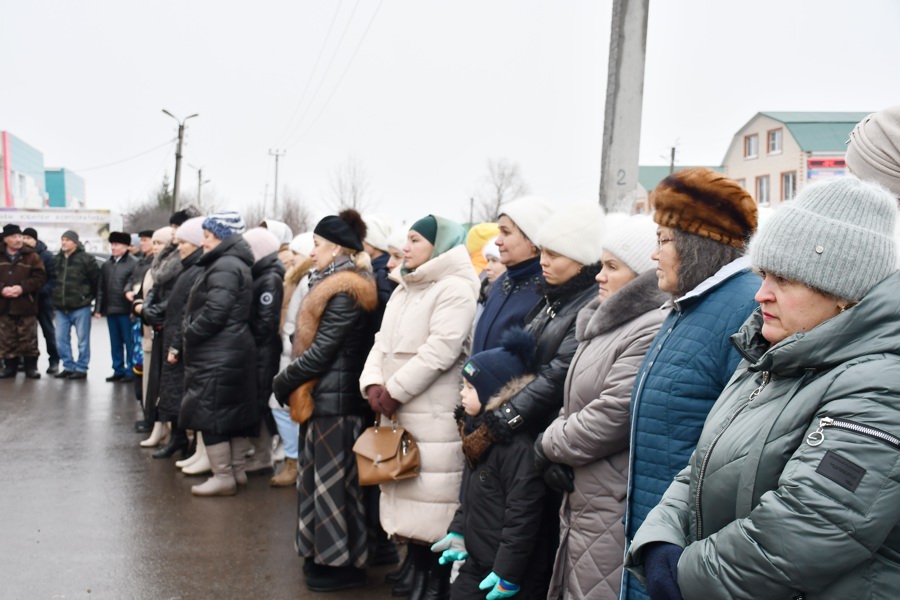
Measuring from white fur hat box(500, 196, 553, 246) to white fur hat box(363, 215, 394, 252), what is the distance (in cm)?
227

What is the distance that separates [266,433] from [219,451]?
97 cm

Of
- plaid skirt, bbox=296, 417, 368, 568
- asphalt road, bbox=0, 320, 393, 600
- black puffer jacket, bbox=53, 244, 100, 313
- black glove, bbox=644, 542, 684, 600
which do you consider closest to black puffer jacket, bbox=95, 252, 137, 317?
black puffer jacket, bbox=53, 244, 100, 313

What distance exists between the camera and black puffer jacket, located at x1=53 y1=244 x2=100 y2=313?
12.6 metres

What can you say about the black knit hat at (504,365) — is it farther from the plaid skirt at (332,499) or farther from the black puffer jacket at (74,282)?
the black puffer jacket at (74,282)

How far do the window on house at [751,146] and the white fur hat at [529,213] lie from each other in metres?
54.5

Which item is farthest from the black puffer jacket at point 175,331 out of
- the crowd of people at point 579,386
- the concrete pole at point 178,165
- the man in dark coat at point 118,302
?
the concrete pole at point 178,165

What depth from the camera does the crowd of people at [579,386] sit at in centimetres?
178

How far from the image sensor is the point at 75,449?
27.5 ft

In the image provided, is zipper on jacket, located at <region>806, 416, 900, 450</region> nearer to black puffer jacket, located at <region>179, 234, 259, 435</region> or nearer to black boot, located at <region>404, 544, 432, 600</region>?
black boot, located at <region>404, 544, 432, 600</region>

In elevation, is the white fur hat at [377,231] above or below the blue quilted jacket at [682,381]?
above

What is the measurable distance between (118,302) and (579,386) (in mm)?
10319

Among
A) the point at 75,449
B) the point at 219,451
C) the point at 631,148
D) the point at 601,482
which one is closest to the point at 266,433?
the point at 219,451

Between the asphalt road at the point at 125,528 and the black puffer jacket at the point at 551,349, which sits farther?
the asphalt road at the point at 125,528

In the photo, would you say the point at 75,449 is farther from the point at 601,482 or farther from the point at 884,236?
the point at 884,236
